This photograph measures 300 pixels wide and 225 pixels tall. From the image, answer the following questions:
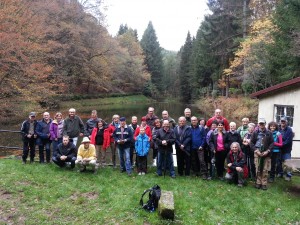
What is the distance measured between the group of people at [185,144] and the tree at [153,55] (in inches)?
2687

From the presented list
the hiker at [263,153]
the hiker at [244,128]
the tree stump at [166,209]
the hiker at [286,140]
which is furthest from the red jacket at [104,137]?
the hiker at [286,140]

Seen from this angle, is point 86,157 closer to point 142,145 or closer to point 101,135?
point 101,135

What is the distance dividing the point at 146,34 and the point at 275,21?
63.4 m

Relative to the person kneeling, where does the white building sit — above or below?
above

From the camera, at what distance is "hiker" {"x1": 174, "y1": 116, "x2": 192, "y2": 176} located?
29.7 feet

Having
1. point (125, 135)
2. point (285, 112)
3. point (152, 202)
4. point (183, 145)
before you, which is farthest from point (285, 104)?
point (152, 202)

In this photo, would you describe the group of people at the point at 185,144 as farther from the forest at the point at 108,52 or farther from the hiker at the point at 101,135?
the forest at the point at 108,52

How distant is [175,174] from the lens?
9492 mm

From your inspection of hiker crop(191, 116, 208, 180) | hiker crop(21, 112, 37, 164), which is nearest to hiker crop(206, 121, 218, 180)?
hiker crop(191, 116, 208, 180)

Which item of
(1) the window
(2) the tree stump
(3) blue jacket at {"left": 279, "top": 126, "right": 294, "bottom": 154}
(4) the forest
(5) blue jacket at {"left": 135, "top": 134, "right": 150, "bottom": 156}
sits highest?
(4) the forest

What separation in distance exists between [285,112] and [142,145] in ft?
24.8

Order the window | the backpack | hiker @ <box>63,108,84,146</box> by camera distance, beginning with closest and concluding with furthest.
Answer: the backpack
hiker @ <box>63,108,84,146</box>
the window

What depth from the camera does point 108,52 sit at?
45438 millimetres

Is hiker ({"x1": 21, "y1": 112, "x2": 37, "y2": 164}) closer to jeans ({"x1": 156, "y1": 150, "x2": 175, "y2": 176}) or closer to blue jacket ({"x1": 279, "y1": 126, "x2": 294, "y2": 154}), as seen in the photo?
jeans ({"x1": 156, "y1": 150, "x2": 175, "y2": 176})
